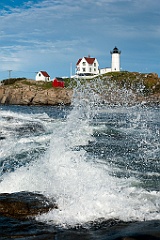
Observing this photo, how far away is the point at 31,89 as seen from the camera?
103875 mm

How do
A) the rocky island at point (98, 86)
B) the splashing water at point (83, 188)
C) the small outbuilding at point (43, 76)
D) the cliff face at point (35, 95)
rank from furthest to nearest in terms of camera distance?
the small outbuilding at point (43, 76), the cliff face at point (35, 95), the rocky island at point (98, 86), the splashing water at point (83, 188)

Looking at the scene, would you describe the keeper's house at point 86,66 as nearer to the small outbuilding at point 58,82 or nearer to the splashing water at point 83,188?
the small outbuilding at point 58,82

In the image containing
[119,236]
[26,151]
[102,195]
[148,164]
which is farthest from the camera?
[26,151]

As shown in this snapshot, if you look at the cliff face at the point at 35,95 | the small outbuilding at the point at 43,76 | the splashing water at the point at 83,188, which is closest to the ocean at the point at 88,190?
the splashing water at the point at 83,188

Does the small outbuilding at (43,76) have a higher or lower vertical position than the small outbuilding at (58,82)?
higher

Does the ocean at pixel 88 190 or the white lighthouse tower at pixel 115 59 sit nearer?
the ocean at pixel 88 190

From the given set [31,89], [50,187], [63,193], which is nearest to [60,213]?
[63,193]

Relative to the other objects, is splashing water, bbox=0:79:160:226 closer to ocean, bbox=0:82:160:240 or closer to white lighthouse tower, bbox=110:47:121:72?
ocean, bbox=0:82:160:240

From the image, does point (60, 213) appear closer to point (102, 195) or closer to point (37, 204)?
point (37, 204)

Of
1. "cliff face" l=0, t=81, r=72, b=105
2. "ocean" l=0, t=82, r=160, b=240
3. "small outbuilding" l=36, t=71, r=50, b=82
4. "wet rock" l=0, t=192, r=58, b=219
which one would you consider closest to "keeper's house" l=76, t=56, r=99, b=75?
"small outbuilding" l=36, t=71, r=50, b=82

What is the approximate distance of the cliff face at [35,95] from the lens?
99.1 m

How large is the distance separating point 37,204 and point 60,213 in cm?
72

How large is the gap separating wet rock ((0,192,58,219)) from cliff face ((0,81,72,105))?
91.0m

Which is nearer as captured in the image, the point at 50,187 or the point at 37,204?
the point at 37,204
